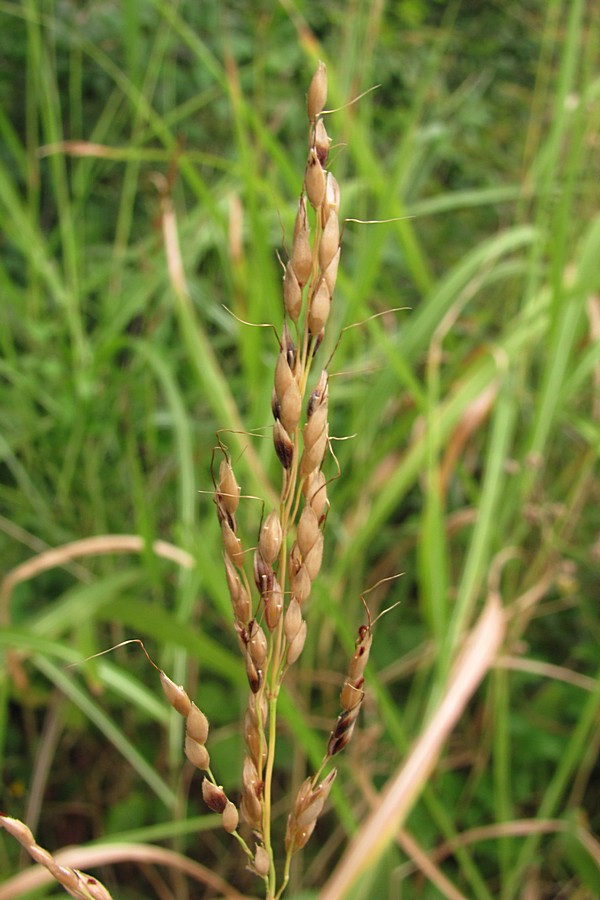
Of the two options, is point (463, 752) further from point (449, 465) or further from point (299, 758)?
point (449, 465)

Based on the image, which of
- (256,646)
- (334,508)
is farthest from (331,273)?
(334,508)

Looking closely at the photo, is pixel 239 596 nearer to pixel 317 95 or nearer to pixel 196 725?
pixel 196 725

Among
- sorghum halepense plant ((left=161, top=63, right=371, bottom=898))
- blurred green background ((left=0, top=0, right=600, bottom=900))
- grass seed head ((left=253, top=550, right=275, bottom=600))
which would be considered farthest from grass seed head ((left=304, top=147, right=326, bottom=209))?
blurred green background ((left=0, top=0, right=600, bottom=900))

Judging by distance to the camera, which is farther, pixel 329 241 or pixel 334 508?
pixel 334 508

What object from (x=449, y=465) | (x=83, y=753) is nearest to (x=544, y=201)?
(x=449, y=465)

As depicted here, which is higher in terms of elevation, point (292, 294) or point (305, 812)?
point (292, 294)

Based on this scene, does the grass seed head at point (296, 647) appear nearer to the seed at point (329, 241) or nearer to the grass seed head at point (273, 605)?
the grass seed head at point (273, 605)

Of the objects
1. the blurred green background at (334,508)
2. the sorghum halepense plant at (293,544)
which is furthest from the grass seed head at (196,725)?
the blurred green background at (334,508)

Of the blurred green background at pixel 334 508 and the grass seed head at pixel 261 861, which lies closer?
the grass seed head at pixel 261 861
